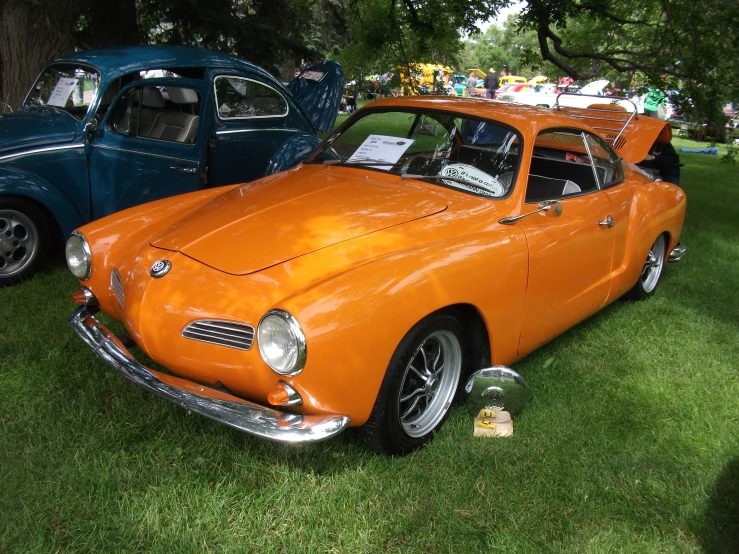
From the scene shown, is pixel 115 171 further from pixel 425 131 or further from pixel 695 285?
pixel 695 285

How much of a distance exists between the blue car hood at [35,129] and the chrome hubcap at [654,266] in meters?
4.57

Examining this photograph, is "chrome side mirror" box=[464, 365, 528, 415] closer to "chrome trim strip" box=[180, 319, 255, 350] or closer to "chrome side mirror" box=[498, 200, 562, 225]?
"chrome side mirror" box=[498, 200, 562, 225]

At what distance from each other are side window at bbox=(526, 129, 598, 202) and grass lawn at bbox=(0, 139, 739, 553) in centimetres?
111

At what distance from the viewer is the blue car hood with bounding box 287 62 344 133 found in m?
6.49

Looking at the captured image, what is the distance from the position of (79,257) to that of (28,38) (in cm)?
490

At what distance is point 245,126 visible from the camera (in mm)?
5742

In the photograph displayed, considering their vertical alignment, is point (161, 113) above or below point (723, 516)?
above

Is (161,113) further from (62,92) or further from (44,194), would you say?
(44,194)

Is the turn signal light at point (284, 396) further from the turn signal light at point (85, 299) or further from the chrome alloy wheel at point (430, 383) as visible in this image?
the turn signal light at point (85, 299)

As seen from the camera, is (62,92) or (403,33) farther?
(403,33)

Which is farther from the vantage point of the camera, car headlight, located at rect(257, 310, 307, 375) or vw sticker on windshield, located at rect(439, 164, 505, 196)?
vw sticker on windshield, located at rect(439, 164, 505, 196)

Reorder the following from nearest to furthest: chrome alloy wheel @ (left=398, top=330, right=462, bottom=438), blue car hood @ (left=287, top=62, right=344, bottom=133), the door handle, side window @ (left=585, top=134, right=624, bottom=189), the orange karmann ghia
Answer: the orange karmann ghia < chrome alloy wheel @ (left=398, top=330, right=462, bottom=438) < side window @ (left=585, top=134, right=624, bottom=189) < the door handle < blue car hood @ (left=287, top=62, right=344, bottom=133)

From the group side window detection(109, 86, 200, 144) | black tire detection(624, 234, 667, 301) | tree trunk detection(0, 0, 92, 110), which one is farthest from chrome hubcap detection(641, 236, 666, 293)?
tree trunk detection(0, 0, 92, 110)

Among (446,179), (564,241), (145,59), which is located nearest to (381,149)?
(446,179)
